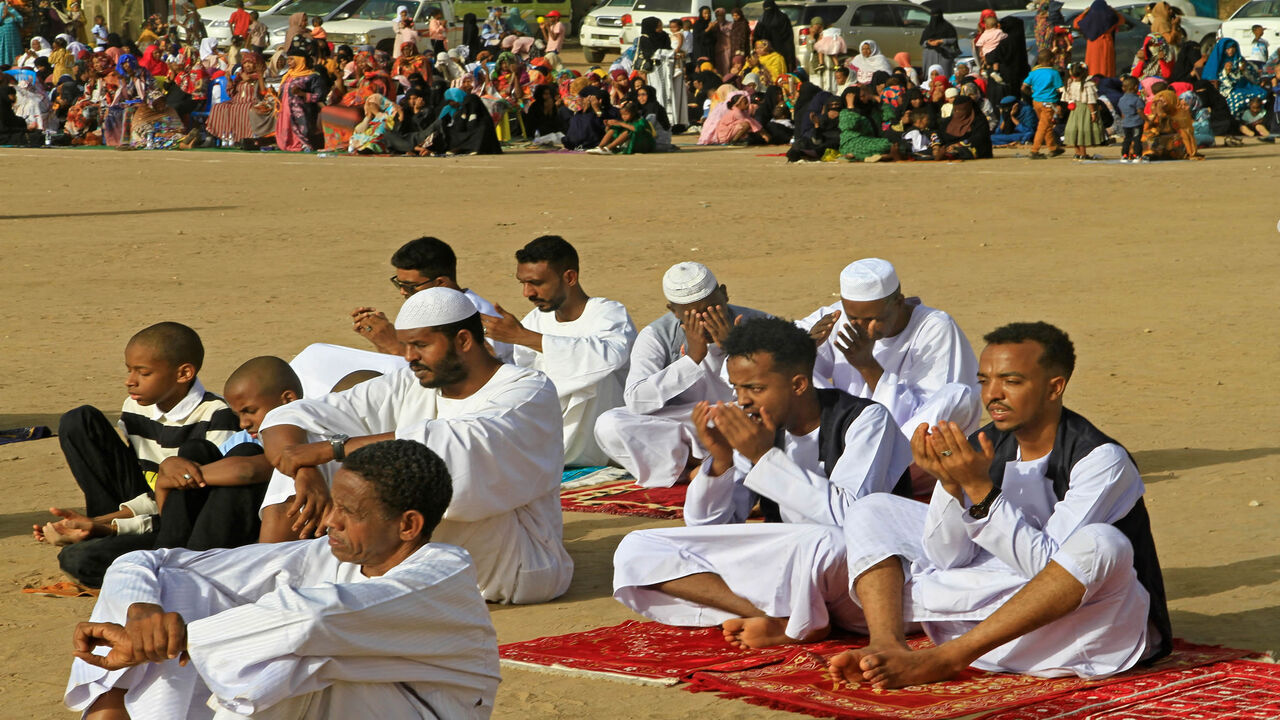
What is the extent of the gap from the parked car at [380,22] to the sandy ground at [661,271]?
27.4 ft

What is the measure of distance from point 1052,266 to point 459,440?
8460mm

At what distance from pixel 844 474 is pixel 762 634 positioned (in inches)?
22.0

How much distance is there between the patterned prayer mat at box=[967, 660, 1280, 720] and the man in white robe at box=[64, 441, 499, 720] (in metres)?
1.44

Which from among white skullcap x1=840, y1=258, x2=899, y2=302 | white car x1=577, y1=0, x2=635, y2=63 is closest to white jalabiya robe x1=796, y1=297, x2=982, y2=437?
white skullcap x1=840, y1=258, x2=899, y2=302

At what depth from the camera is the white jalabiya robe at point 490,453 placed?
497 cm

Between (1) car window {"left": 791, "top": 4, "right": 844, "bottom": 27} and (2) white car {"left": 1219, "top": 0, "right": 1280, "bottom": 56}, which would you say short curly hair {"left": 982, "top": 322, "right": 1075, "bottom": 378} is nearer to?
(2) white car {"left": 1219, "top": 0, "right": 1280, "bottom": 56}

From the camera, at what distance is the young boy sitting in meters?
5.45

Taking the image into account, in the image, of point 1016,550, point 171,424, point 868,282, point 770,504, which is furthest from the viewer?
point 868,282

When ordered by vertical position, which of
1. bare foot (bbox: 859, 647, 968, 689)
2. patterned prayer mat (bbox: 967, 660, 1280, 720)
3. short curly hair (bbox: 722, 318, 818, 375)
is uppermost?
short curly hair (bbox: 722, 318, 818, 375)

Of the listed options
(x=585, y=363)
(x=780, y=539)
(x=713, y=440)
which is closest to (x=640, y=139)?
(x=585, y=363)

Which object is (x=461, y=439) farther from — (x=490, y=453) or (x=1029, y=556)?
(x=1029, y=556)

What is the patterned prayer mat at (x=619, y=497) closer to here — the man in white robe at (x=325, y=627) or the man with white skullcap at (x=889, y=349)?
the man with white skullcap at (x=889, y=349)

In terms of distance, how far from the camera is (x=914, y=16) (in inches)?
1147

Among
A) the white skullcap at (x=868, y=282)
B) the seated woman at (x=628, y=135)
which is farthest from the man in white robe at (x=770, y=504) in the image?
the seated woman at (x=628, y=135)
